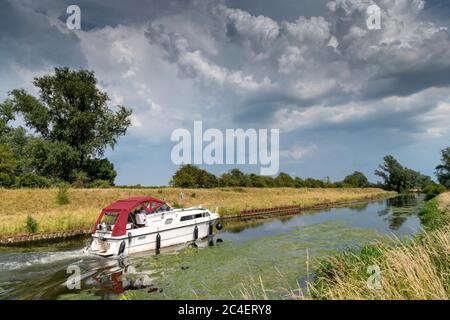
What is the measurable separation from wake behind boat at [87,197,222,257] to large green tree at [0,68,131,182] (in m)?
40.7

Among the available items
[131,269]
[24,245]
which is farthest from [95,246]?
[24,245]

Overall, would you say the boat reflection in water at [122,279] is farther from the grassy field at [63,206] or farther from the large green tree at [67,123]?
the large green tree at [67,123]

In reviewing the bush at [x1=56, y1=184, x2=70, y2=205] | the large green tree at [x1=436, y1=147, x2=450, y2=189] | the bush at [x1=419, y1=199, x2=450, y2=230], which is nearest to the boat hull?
the bush at [x1=419, y1=199, x2=450, y2=230]

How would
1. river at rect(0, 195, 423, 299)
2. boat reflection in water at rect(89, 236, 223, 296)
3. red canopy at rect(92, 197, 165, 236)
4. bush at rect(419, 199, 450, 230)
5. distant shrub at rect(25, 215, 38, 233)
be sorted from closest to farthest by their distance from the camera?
1. river at rect(0, 195, 423, 299)
2. boat reflection in water at rect(89, 236, 223, 296)
3. bush at rect(419, 199, 450, 230)
4. red canopy at rect(92, 197, 165, 236)
5. distant shrub at rect(25, 215, 38, 233)

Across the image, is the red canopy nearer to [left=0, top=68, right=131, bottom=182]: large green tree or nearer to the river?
the river

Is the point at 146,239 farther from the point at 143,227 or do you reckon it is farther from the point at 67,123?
the point at 67,123

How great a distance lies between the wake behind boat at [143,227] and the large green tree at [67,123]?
134 feet

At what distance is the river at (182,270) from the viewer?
15441 mm

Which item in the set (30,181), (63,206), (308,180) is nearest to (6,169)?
(30,181)

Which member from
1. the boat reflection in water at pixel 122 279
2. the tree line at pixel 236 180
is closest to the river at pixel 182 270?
the boat reflection in water at pixel 122 279

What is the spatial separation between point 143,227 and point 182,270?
6371 mm

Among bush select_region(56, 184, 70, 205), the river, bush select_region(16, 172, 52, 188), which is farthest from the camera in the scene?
bush select_region(16, 172, 52, 188)

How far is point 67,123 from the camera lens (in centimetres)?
6556

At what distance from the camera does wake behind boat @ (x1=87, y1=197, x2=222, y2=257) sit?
23.1 m
